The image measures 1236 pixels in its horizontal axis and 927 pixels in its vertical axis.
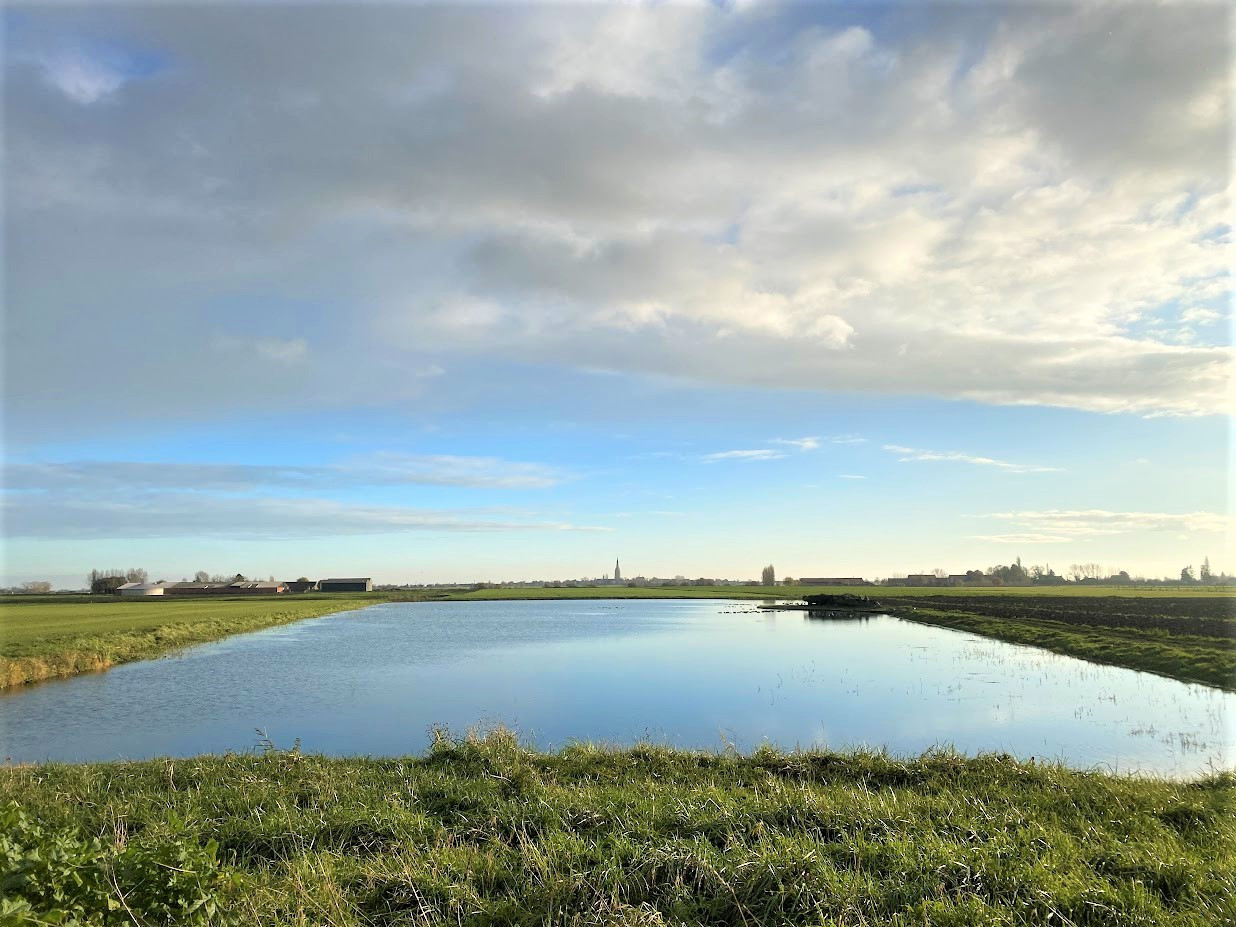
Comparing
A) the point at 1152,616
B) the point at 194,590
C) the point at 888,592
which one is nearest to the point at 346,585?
the point at 194,590

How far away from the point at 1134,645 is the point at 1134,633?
6.03 metres

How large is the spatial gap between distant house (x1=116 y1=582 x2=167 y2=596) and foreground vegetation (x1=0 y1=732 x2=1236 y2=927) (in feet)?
480

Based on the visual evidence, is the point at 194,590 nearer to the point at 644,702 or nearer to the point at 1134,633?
the point at 644,702

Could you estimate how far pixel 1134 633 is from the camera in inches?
1500

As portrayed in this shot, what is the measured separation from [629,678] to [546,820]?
64.1ft

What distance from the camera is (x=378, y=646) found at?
1617 inches

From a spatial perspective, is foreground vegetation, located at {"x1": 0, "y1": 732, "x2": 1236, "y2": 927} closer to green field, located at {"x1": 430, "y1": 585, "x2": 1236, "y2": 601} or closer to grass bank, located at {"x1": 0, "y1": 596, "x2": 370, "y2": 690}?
grass bank, located at {"x1": 0, "y1": 596, "x2": 370, "y2": 690}

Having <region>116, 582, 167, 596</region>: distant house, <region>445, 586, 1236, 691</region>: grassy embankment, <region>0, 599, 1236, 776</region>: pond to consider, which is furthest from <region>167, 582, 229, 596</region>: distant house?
<region>445, 586, 1236, 691</region>: grassy embankment

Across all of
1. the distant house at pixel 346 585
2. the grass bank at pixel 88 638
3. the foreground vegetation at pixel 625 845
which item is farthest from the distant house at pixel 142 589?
the foreground vegetation at pixel 625 845

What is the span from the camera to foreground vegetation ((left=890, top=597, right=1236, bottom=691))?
2777 cm

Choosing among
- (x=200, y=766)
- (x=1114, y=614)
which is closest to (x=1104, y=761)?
(x=200, y=766)

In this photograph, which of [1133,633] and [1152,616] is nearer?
[1133,633]

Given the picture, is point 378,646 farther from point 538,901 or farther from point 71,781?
point 538,901

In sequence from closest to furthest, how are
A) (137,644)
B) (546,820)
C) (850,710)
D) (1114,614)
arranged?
(546,820), (850,710), (137,644), (1114,614)
